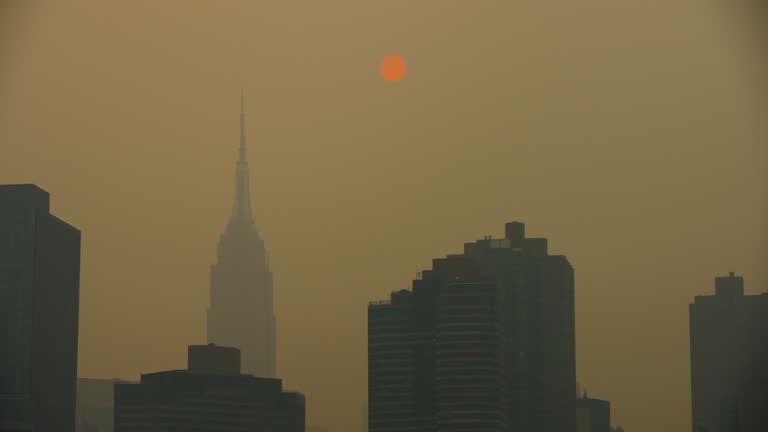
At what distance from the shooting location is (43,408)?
7069cm

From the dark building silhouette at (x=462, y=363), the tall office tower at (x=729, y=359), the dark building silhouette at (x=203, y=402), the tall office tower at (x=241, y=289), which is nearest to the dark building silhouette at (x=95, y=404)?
the dark building silhouette at (x=203, y=402)

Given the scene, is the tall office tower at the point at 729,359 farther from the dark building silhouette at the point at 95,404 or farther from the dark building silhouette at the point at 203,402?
the dark building silhouette at the point at 95,404

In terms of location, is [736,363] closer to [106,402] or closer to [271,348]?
[106,402]

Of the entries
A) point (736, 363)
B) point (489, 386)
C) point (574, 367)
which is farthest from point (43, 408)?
point (736, 363)

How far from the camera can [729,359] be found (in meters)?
80.0

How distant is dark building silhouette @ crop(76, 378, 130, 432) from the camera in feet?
251

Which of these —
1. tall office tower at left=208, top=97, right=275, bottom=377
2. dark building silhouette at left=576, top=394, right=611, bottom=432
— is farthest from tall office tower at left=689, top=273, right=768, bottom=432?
tall office tower at left=208, top=97, right=275, bottom=377

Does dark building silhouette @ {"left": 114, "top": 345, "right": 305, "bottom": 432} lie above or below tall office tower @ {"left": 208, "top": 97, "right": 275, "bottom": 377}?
below

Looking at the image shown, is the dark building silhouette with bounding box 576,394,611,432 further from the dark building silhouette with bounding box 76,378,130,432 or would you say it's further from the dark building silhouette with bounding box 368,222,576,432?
the dark building silhouette with bounding box 76,378,130,432

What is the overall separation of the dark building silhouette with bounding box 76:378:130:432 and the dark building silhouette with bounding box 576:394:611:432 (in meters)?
23.4

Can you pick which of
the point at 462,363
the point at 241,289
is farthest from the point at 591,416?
the point at 241,289

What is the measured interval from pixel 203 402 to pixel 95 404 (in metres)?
6.04

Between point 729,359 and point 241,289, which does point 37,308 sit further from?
point 241,289

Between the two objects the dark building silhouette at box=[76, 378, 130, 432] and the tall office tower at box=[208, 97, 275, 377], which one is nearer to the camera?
the dark building silhouette at box=[76, 378, 130, 432]
